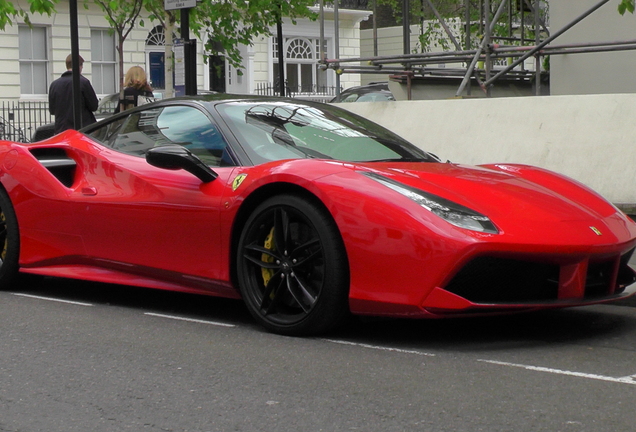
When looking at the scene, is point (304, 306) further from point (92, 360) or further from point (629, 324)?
point (629, 324)

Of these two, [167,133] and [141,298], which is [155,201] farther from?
[141,298]

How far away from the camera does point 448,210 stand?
183 inches

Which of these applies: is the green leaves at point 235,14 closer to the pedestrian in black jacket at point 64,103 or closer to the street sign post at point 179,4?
the pedestrian in black jacket at point 64,103

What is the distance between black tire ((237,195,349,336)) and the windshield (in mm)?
486

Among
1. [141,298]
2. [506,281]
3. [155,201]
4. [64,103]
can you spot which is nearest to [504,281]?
[506,281]

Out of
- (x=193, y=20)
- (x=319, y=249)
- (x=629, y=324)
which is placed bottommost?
(x=629, y=324)

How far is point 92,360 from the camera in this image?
182 inches

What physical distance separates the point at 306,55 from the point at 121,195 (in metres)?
29.7

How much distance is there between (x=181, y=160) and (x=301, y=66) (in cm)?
2997

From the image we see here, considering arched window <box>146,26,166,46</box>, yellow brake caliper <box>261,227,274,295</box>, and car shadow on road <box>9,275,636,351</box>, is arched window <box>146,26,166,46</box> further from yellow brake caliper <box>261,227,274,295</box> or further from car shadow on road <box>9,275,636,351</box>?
yellow brake caliper <box>261,227,274,295</box>

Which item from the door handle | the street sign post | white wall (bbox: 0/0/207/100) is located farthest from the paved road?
white wall (bbox: 0/0/207/100)

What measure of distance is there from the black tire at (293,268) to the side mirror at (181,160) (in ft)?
1.42

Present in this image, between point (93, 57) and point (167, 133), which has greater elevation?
point (93, 57)

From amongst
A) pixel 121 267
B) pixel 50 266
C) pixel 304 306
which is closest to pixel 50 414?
pixel 304 306
